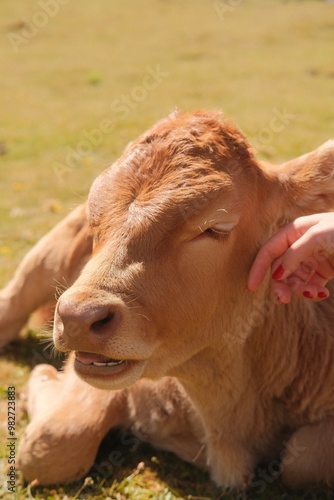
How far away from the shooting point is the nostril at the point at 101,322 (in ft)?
11.0

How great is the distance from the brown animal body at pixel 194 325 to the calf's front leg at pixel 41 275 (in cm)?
124

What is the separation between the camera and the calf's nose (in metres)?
3.31

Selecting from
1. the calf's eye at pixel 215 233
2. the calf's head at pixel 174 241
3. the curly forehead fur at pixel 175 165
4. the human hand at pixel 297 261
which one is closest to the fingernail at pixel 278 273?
the human hand at pixel 297 261

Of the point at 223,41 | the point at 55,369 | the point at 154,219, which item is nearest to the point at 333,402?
the point at 154,219

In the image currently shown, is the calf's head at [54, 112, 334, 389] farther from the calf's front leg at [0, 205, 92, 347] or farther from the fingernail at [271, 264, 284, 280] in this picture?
the calf's front leg at [0, 205, 92, 347]

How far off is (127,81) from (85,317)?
1809cm

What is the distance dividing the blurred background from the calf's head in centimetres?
80

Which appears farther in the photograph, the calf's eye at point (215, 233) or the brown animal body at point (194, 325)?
the calf's eye at point (215, 233)

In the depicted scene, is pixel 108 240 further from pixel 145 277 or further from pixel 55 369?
pixel 55 369

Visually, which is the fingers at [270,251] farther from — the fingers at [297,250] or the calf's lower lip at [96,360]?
the calf's lower lip at [96,360]

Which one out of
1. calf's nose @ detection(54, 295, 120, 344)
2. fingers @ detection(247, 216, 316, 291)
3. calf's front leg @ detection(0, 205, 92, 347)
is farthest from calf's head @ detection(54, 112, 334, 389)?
calf's front leg @ detection(0, 205, 92, 347)

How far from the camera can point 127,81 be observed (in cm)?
2058

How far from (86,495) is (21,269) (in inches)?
97.3

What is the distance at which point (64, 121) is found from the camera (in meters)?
16.2
